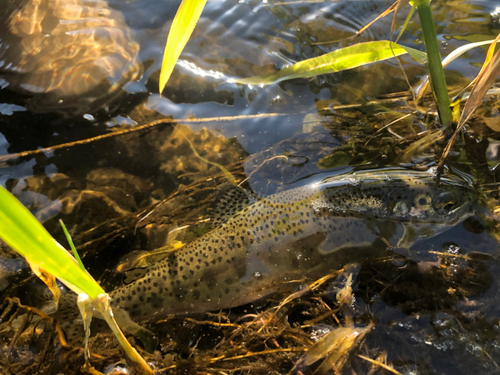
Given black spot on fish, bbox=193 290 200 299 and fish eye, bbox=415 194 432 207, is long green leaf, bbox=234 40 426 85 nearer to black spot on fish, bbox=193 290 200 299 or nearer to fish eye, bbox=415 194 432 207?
fish eye, bbox=415 194 432 207

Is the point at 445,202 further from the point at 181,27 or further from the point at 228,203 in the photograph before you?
the point at 181,27

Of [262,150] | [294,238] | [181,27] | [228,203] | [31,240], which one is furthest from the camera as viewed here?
[262,150]

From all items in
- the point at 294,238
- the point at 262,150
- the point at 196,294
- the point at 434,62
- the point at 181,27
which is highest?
the point at 181,27

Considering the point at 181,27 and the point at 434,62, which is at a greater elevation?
the point at 181,27

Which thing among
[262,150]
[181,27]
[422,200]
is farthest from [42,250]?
[422,200]

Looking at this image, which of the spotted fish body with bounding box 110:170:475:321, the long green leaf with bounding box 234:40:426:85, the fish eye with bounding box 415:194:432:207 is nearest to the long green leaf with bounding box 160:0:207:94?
the long green leaf with bounding box 234:40:426:85

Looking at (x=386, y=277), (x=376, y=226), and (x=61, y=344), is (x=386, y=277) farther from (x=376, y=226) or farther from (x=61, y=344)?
(x=61, y=344)

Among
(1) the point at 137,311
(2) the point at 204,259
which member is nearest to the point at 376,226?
(2) the point at 204,259
